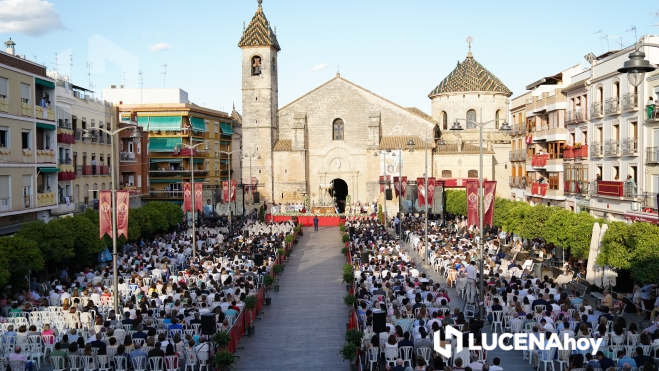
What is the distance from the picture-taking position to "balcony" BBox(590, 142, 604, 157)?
34159 millimetres

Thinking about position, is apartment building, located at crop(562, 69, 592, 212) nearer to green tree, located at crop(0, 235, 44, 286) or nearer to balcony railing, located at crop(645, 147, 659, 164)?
balcony railing, located at crop(645, 147, 659, 164)

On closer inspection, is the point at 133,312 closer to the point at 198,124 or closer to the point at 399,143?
the point at 399,143

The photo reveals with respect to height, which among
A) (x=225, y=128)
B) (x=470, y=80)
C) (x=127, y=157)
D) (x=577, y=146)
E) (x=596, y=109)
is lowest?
(x=577, y=146)

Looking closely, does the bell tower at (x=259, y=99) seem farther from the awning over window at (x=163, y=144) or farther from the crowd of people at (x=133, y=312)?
the crowd of people at (x=133, y=312)

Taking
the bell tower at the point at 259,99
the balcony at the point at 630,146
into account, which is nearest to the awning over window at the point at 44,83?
the balcony at the point at 630,146

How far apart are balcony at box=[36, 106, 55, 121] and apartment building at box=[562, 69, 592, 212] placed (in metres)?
27.3

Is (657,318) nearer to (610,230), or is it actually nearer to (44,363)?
(610,230)

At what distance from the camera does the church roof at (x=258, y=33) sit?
6675 cm

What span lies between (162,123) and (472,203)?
152 feet

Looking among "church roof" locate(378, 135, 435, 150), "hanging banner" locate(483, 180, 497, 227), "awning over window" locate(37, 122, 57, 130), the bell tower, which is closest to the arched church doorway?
"church roof" locate(378, 135, 435, 150)

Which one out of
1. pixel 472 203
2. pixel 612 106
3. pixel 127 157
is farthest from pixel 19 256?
pixel 127 157

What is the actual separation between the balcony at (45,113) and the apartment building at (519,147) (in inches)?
1178

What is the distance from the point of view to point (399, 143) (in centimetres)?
6700

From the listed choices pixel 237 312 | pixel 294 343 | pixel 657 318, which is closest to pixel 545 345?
pixel 657 318
